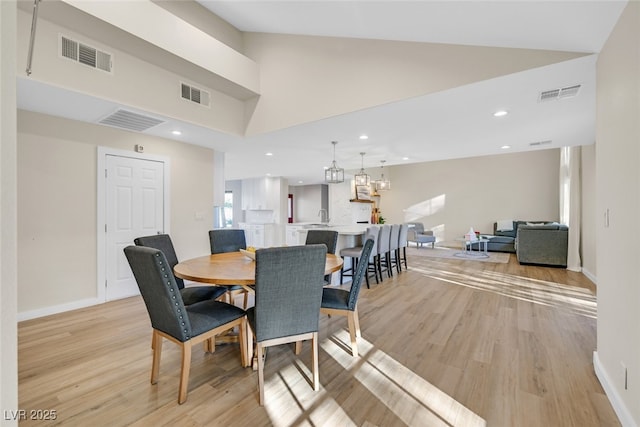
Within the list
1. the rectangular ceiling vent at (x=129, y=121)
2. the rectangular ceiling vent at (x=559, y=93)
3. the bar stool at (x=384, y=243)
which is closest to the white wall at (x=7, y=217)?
the rectangular ceiling vent at (x=129, y=121)

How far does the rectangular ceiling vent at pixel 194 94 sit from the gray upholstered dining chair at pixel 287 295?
9.57 ft

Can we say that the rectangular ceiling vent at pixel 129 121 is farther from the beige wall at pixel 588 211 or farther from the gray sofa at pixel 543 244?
the gray sofa at pixel 543 244

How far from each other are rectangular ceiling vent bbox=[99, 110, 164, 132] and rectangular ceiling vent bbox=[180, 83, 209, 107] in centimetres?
45

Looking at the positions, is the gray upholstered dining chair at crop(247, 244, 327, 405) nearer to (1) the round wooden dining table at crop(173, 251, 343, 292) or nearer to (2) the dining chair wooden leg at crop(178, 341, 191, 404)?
(1) the round wooden dining table at crop(173, 251, 343, 292)

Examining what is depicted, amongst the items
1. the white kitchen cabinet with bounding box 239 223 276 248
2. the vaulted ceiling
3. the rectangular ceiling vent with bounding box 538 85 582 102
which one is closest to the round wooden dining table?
the vaulted ceiling

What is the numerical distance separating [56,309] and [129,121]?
2.40 m

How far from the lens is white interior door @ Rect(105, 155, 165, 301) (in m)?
3.79

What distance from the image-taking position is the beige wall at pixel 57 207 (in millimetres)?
3129

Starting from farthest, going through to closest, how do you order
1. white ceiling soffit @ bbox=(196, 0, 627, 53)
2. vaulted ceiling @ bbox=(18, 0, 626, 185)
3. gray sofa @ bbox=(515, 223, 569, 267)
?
gray sofa @ bbox=(515, 223, 569, 267)
vaulted ceiling @ bbox=(18, 0, 626, 185)
white ceiling soffit @ bbox=(196, 0, 627, 53)

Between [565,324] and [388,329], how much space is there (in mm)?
1912

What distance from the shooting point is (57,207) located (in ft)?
11.0

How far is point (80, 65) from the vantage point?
8.80ft

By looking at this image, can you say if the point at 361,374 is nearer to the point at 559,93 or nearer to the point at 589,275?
the point at 559,93

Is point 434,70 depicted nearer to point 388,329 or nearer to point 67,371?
point 388,329
